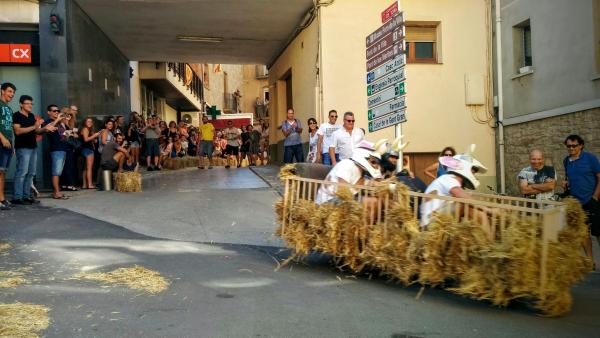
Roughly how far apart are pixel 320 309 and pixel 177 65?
84.9ft

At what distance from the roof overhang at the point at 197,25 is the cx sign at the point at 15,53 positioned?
6.08 feet

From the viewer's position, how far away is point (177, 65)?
29.1 m

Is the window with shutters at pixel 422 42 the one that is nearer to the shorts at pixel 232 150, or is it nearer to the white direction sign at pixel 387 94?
the white direction sign at pixel 387 94

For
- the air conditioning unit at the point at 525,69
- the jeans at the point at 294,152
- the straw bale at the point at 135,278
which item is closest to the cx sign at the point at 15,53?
the jeans at the point at 294,152

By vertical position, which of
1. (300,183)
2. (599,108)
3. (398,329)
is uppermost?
(599,108)

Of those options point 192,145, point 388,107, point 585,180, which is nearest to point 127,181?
point 388,107

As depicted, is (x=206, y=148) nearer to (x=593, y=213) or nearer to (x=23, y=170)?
(x=23, y=170)

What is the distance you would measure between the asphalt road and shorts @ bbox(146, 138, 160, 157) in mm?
8206

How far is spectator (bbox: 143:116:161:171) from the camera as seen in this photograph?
1677 centimetres

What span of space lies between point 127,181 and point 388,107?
20.1 feet

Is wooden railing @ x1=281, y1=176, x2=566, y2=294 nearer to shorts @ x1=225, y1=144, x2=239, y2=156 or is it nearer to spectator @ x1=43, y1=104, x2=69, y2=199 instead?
spectator @ x1=43, y1=104, x2=69, y2=199

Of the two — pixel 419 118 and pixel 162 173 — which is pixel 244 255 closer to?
pixel 419 118

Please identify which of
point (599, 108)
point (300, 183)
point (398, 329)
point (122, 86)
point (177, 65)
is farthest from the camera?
point (177, 65)

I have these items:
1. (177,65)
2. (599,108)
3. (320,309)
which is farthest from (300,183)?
(177,65)
